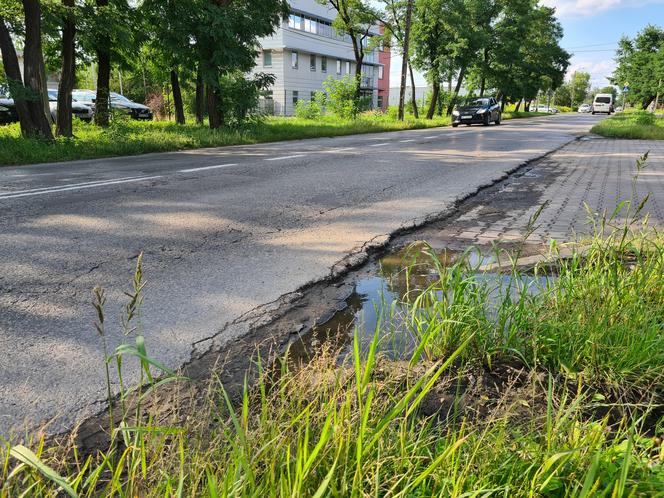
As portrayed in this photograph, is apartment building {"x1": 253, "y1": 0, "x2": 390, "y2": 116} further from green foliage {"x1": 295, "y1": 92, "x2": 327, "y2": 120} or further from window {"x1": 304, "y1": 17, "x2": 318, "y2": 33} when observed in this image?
green foliage {"x1": 295, "y1": 92, "x2": 327, "y2": 120}

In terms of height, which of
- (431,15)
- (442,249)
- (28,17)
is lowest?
(442,249)

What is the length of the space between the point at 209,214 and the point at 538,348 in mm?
4091

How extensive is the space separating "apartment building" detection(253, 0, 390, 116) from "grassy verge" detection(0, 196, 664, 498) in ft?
139

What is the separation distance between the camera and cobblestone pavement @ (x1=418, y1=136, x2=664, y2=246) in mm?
5199

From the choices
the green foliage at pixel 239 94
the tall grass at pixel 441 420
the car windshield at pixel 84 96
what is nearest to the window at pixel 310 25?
the car windshield at pixel 84 96

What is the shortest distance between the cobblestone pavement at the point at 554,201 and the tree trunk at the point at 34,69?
10.7 meters

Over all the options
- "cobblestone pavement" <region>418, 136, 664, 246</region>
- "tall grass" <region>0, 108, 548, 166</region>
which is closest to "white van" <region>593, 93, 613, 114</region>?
"tall grass" <region>0, 108, 548, 166</region>

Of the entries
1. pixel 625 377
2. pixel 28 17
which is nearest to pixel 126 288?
pixel 625 377

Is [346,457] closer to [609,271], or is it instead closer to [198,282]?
[609,271]

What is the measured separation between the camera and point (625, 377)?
2.23 meters

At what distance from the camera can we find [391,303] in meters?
3.38

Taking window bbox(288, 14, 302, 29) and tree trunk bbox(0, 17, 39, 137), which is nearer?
tree trunk bbox(0, 17, 39, 137)

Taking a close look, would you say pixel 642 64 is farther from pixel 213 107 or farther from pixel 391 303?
pixel 391 303

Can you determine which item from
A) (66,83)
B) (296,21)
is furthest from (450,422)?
(296,21)
